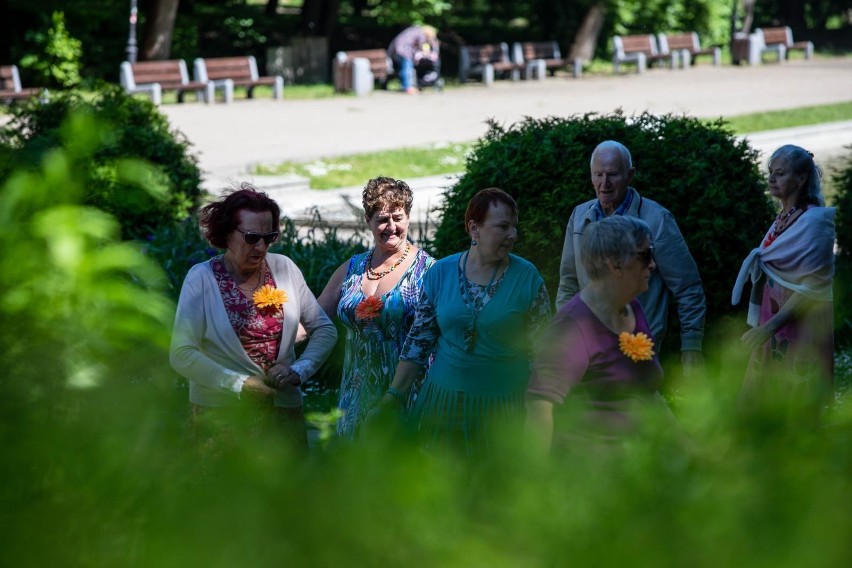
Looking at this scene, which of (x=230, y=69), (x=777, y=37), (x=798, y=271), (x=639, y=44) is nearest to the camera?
(x=798, y=271)

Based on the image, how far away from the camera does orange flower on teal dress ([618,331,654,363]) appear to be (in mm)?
3932

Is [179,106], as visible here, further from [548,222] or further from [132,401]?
[132,401]

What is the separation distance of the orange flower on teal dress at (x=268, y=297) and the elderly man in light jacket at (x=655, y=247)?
53.4 inches

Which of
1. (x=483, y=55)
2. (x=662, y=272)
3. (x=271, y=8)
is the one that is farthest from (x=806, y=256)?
(x=271, y=8)

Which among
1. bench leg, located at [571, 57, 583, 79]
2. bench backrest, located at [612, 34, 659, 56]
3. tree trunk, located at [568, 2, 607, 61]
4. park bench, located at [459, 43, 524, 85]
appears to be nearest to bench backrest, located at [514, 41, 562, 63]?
tree trunk, located at [568, 2, 607, 61]

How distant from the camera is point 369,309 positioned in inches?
210

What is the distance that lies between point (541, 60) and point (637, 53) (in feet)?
12.3

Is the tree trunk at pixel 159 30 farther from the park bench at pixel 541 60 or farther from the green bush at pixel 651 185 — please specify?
the green bush at pixel 651 185

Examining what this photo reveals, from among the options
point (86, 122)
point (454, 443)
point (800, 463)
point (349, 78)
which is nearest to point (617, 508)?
point (800, 463)

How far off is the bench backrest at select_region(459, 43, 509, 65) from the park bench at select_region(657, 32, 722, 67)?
5823 millimetres

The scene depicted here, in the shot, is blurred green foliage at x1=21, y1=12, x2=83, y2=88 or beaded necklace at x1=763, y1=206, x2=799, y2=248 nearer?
beaded necklace at x1=763, y1=206, x2=799, y2=248

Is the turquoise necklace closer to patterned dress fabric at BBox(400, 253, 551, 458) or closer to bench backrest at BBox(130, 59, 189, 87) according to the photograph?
patterned dress fabric at BBox(400, 253, 551, 458)

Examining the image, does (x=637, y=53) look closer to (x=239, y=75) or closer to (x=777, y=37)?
(x=777, y=37)

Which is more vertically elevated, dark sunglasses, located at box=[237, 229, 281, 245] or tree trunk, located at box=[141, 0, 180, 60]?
tree trunk, located at box=[141, 0, 180, 60]
